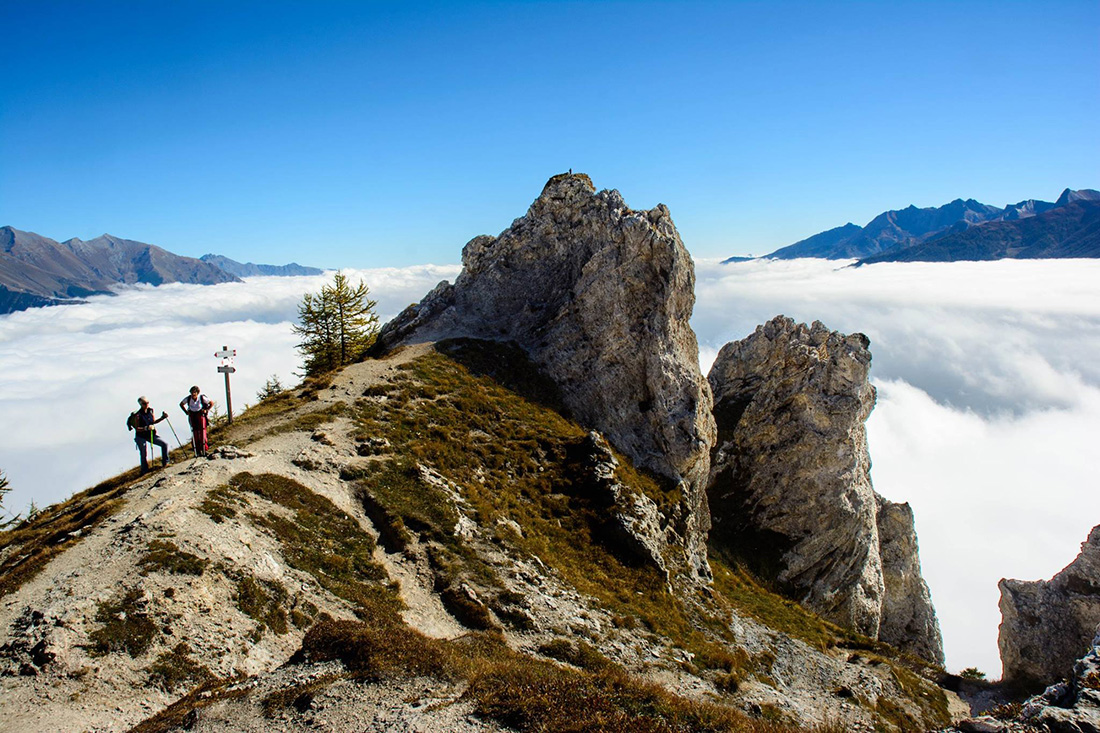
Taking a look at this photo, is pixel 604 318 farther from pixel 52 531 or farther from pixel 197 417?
pixel 52 531

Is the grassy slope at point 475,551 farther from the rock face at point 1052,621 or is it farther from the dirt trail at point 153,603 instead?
the rock face at point 1052,621

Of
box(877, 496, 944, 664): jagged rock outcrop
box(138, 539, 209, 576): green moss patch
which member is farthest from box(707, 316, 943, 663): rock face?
box(138, 539, 209, 576): green moss patch

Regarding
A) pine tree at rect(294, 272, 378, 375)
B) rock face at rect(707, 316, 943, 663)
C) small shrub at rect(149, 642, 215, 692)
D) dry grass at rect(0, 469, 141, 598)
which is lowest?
rock face at rect(707, 316, 943, 663)

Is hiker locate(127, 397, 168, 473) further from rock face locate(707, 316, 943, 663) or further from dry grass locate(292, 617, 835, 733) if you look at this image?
rock face locate(707, 316, 943, 663)

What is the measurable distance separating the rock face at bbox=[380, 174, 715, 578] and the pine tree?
522 cm

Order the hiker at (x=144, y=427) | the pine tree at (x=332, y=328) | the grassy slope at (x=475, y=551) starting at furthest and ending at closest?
the pine tree at (x=332, y=328) → the hiker at (x=144, y=427) → the grassy slope at (x=475, y=551)

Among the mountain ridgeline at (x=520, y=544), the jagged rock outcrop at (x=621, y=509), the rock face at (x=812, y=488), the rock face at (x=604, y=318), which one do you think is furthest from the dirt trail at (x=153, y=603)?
the rock face at (x=812, y=488)

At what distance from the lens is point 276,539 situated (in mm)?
21812

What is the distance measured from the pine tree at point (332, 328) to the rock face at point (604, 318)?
5217 mm

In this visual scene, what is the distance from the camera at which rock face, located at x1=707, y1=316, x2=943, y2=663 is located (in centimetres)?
5397

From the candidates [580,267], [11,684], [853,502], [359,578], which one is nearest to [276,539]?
[359,578]

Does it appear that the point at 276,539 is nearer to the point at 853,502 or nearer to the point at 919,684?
the point at 919,684

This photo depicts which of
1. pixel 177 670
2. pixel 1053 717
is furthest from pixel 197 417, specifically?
pixel 1053 717

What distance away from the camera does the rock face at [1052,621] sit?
1901 inches
